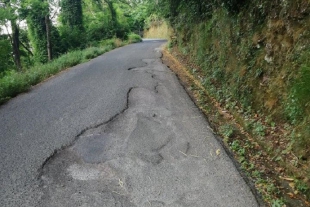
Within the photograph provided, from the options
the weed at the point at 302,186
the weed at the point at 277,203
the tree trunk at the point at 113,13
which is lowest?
the weed at the point at 277,203

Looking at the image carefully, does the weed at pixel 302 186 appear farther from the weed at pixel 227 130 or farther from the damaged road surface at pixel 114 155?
the weed at pixel 227 130

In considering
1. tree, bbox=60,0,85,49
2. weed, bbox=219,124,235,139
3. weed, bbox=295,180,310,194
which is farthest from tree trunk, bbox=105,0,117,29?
weed, bbox=295,180,310,194

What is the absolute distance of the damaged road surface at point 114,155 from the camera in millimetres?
2801

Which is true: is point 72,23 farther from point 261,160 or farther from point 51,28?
point 261,160

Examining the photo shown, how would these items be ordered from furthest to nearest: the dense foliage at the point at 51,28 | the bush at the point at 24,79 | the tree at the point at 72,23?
the tree at the point at 72,23 < the dense foliage at the point at 51,28 < the bush at the point at 24,79

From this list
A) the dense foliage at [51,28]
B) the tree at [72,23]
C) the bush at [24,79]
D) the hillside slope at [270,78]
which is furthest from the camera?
the tree at [72,23]

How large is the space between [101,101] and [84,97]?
2.06 ft

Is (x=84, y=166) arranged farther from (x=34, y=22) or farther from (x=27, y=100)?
(x=34, y=22)

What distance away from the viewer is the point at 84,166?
3352mm

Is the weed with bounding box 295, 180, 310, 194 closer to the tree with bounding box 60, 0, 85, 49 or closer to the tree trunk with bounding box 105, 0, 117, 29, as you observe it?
the tree with bounding box 60, 0, 85, 49

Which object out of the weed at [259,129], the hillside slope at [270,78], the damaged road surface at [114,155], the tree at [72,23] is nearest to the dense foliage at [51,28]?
the tree at [72,23]

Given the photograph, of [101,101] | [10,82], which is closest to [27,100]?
[10,82]

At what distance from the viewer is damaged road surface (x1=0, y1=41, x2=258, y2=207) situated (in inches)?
110

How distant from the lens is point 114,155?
11.7 feet
